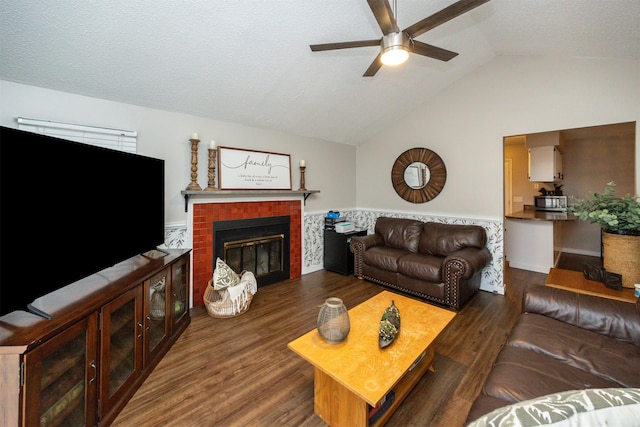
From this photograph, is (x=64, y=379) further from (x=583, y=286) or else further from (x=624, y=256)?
(x=624, y=256)

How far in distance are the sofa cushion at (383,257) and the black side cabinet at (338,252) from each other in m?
0.40

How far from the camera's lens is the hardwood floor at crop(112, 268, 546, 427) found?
1549mm

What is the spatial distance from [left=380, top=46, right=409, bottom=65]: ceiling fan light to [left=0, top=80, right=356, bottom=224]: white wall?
84.6 inches

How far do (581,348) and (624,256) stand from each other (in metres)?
1.18

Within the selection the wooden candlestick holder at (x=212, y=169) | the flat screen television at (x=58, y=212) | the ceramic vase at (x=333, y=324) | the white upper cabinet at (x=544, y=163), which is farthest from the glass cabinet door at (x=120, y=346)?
the white upper cabinet at (x=544, y=163)

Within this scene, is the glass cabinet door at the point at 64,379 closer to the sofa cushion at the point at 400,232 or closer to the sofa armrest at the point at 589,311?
the sofa armrest at the point at 589,311

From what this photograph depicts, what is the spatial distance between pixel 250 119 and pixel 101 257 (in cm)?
223

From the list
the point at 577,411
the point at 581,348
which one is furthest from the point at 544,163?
the point at 577,411

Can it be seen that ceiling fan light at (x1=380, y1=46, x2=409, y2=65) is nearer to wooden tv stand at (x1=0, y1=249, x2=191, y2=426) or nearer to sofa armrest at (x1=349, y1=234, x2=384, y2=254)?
wooden tv stand at (x1=0, y1=249, x2=191, y2=426)

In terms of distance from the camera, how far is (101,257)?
1640mm

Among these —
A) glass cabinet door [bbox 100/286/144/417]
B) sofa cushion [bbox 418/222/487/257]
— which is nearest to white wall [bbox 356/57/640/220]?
sofa cushion [bbox 418/222/487/257]

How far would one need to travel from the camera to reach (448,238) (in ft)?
11.3

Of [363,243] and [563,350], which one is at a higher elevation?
[363,243]

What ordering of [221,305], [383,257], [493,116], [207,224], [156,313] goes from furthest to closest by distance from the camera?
[383,257], [493,116], [207,224], [221,305], [156,313]
